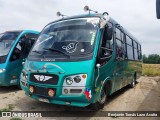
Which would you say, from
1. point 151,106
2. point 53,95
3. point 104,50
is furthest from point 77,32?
point 151,106

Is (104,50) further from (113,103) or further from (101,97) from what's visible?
(113,103)

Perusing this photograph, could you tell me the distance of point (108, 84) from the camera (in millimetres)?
7141

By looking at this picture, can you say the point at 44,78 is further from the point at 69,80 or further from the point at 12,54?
the point at 12,54

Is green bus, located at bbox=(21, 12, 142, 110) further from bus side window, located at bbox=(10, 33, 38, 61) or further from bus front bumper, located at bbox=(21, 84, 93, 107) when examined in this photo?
bus side window, located at bbox=(10, 33, 38, 61)

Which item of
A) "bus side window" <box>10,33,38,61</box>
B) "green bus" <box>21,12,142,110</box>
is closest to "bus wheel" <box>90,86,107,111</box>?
"green bus" <box>21,12,142,110</box>

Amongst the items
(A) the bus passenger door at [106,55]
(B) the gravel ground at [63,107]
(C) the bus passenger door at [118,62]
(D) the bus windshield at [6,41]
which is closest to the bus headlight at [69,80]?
(A) the bus passenger door at [106,55]

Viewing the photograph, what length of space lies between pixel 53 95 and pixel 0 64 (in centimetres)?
412

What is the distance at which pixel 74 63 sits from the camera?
5973 millimetres

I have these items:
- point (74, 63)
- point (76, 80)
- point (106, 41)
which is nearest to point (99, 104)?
point (76, 80)

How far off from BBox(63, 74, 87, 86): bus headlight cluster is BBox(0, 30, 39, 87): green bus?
4.10 metres

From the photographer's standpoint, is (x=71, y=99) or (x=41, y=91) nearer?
(x=71, y=99)

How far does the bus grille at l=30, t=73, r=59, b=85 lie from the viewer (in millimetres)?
5905

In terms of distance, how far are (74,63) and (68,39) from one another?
3.09 ft

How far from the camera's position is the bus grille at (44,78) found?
591 cm
